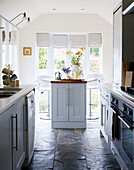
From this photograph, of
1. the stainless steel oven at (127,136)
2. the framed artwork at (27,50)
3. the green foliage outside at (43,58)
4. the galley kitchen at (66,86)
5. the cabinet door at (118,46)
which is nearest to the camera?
the stainless steel oven at (127,136)

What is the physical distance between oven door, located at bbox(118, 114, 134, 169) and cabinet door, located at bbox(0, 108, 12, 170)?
3.29ft

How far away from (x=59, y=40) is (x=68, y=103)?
2.91 meters

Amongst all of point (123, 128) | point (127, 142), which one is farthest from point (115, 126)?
point (127, 142)

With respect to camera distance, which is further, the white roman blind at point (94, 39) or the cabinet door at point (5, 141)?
the white roman blind at point (94, 39)

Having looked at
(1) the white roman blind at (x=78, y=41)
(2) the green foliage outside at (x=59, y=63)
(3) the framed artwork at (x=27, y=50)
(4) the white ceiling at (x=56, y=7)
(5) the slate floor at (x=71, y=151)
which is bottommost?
(5) the slate floor at (x=71, y=151)

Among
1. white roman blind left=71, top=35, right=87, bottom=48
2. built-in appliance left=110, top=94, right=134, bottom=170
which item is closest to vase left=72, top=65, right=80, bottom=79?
white roman blind left=71, top=35, right=87, bottom=48

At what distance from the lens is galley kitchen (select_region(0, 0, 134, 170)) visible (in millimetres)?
2582

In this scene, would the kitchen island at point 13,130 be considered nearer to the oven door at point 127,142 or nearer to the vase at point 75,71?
the oven door at point 127,142

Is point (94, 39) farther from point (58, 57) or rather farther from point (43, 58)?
point (43, 58)

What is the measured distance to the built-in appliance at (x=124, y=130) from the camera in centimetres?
223

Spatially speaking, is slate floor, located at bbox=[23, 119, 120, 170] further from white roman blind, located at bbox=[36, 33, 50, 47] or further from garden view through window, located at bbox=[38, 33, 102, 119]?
white roman blind, located at bbox=[36, 33, 50, 47]

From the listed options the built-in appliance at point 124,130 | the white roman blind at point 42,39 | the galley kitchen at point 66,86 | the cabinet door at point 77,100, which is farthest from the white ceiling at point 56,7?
the built-in appliance at point 124,130

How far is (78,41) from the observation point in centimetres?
741

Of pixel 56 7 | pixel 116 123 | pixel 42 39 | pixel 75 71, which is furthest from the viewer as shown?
pixel 42 39
